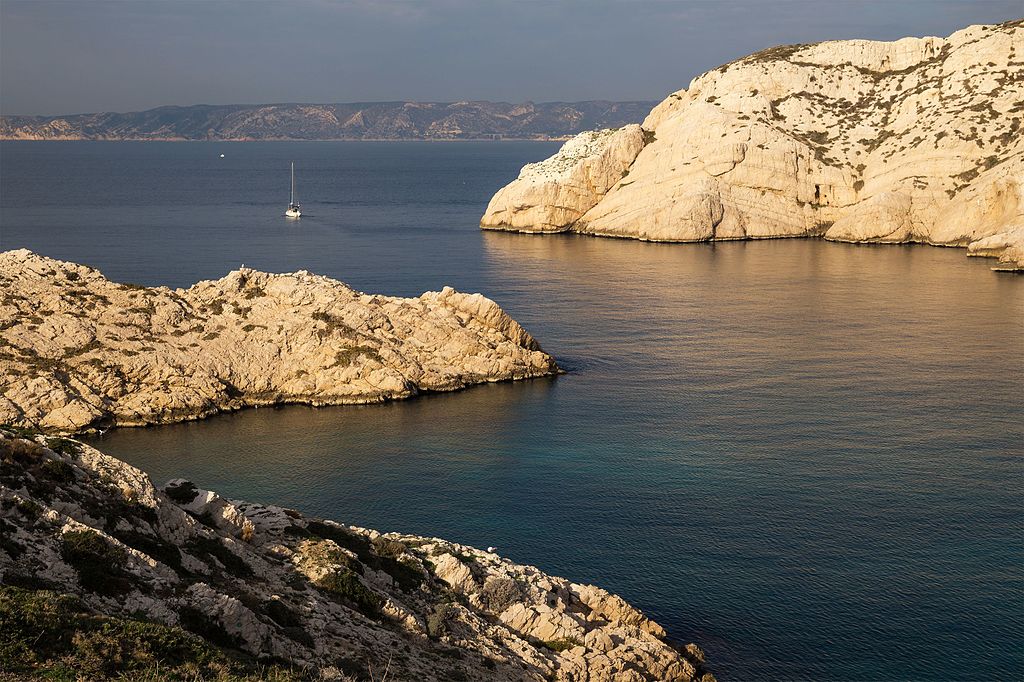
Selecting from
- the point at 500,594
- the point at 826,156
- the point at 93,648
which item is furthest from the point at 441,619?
the point at 826,156

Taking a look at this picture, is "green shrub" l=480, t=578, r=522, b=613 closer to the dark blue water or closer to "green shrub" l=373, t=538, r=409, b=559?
"green shrub" l=373, t=538, r=409, b=559

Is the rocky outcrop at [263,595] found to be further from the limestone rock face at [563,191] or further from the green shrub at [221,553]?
the limestone rock face at [563,191]

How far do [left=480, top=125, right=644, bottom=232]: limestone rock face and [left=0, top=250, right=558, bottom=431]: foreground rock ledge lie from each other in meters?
83.4

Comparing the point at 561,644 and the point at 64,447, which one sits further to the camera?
the point at 561,644

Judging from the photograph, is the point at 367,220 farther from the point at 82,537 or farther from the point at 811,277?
the point at 82,537

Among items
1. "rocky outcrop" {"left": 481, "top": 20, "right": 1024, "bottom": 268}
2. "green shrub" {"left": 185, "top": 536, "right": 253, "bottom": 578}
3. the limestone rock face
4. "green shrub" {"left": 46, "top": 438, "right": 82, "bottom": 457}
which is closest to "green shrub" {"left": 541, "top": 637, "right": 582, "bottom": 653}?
"green shrub" {"left": 185, "top": 536, "right": 253, "bottom": 578}

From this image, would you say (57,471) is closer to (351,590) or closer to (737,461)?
(351,590)

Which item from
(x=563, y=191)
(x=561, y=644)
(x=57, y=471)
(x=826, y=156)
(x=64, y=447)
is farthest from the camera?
(x=563, y=191)

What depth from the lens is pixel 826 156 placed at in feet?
506

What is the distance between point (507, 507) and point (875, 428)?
22.7 meters

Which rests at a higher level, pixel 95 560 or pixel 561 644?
pixel 95 560

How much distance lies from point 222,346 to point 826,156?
4255 inches

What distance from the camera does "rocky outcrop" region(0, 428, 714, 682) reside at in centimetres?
2383

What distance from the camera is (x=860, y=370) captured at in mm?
72875
